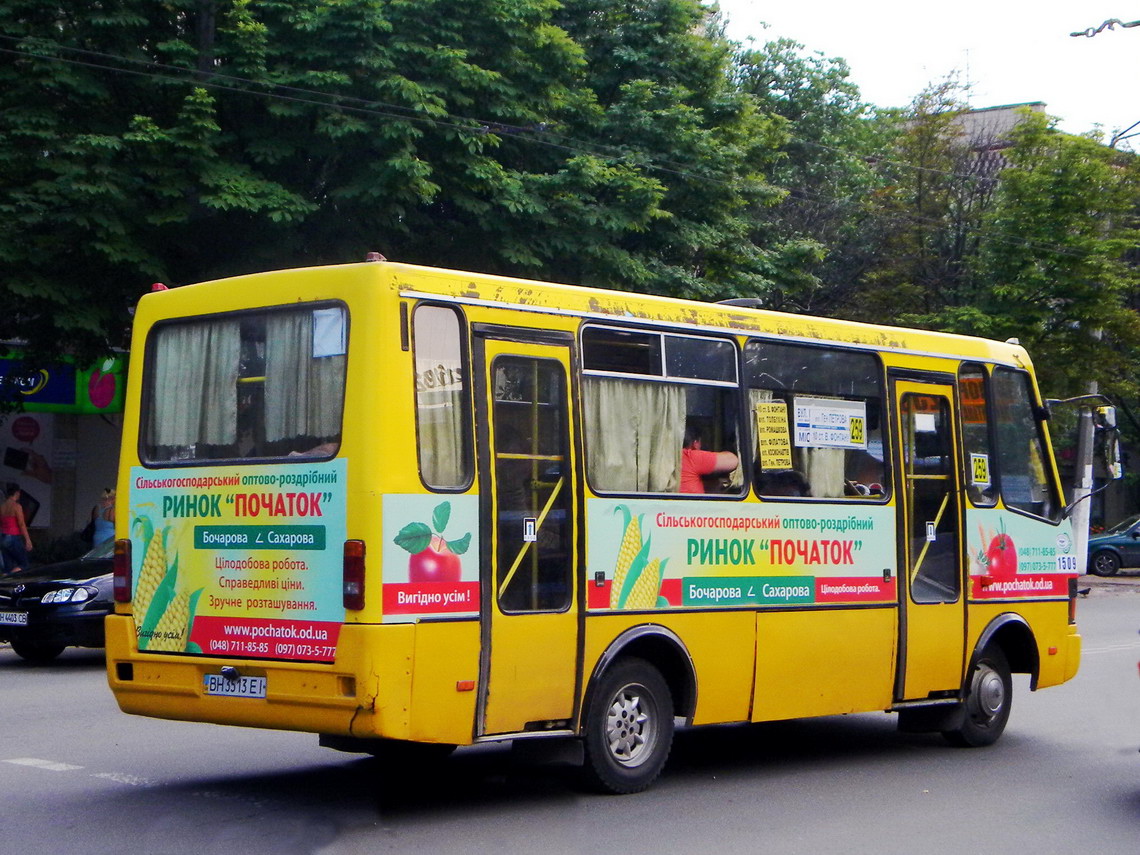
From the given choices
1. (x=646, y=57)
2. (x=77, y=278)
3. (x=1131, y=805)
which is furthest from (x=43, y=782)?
(x=646, y=57)

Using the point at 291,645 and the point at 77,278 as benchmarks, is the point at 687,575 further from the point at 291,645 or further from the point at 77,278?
the point at 77,278

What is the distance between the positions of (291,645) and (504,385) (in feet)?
5.69

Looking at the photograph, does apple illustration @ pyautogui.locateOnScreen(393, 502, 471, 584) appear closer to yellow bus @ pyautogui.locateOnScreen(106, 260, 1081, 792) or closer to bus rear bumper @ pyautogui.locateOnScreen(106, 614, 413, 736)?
yellow bus @ pyautogui.locateOnScreen(106, 260, 1081, 792)

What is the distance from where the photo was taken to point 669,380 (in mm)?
8602

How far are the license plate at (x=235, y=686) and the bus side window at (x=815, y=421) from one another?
3357 mm

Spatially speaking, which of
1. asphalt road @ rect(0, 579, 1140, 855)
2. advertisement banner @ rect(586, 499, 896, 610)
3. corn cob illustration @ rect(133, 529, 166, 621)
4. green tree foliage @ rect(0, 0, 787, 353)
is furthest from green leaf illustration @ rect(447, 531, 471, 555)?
green tree foliage @ rect(0, 0, 787, 353)

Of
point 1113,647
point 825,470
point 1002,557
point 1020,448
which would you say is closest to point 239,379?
point 825,470

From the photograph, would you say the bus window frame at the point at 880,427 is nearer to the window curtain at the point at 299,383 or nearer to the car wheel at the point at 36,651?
the window curtain at the point at 299,383

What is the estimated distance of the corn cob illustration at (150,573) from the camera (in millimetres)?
7855

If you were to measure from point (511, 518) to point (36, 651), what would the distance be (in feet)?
32.5

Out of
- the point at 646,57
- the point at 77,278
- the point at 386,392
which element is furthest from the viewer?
the point at 646,57

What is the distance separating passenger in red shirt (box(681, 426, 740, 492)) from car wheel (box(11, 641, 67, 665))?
9.23m

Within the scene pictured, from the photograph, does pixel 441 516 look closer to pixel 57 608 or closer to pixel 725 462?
pixel 725 462

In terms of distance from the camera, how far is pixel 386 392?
23.2ft
